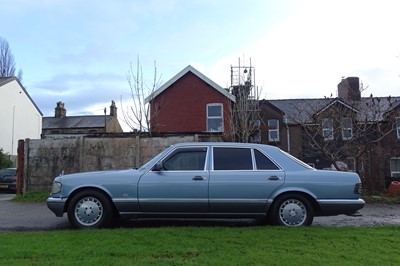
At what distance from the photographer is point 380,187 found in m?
14.9

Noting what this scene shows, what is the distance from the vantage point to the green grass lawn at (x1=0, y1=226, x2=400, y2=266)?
5.23 meters

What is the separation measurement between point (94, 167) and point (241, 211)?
813 centimetres

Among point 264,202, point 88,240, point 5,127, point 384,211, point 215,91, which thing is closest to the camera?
point 88,240

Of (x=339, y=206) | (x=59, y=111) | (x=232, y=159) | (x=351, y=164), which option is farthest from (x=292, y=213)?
(x=59, y=111)

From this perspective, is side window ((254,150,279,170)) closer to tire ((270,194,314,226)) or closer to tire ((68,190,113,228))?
tire ((270,194,314,226))

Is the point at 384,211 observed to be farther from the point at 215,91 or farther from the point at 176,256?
the point at 215,91

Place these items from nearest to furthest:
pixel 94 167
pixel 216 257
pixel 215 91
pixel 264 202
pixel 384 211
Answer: pixel 216 257 < pixel 264 202 < pixel 384 211 < pixel 94 167 < pixel 215 91

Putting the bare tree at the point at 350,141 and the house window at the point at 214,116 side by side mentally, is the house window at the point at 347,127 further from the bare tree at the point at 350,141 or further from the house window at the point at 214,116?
the house window at the point at 214,116

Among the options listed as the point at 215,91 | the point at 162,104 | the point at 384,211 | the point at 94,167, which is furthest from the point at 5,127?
the point at 384,211

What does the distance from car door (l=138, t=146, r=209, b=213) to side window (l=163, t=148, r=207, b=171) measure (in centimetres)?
9

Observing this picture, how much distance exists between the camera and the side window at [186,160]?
25.7 feet

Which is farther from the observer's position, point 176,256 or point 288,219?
point 288,219

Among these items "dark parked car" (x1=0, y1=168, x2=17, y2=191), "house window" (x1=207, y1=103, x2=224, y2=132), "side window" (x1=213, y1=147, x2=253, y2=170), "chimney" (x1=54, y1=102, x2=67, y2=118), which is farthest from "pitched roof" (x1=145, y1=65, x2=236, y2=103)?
"chimney" (x1=54, y1=102, x2=67, y2=118)

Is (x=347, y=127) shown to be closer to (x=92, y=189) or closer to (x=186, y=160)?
(x=186, y=160)
